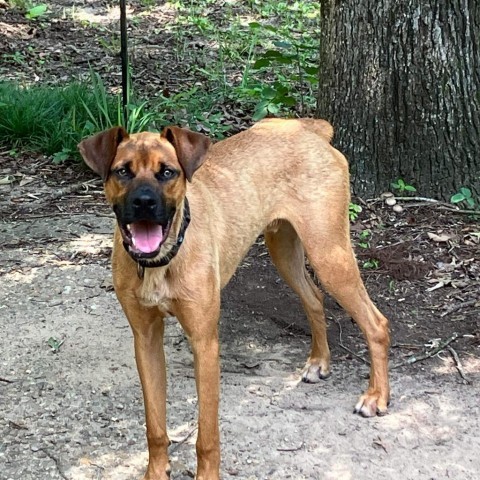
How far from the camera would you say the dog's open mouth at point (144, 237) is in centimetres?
362

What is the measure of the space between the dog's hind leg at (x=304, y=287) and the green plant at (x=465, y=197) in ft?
6.04

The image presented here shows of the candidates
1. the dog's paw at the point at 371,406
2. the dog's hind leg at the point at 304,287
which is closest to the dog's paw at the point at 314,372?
the dog's hind leg at the point at 304,287

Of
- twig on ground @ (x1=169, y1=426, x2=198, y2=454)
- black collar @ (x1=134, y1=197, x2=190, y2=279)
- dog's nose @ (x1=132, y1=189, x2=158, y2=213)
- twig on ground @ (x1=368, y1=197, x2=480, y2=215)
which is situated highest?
dog's nose @ (x1=132, y1=189, x2=158, y2=213)

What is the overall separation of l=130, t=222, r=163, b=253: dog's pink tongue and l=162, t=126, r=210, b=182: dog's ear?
311mm

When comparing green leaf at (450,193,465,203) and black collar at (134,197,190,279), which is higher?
black collar at (134,197,190,279)

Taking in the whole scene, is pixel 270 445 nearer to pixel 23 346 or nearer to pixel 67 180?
pixel 23 346

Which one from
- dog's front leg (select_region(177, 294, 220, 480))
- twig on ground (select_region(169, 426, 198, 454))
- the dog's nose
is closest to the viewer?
the dog's nose

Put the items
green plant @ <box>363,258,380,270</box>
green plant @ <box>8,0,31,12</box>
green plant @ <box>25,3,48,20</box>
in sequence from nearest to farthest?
1. green plant @ <box>363,258,380,270</box>
2. green plant @ <box>25,3,48,20</box>
3. green plant @ <box>8,0,31,12</box>

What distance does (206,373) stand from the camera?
155 inches

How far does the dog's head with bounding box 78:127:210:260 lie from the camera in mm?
3545

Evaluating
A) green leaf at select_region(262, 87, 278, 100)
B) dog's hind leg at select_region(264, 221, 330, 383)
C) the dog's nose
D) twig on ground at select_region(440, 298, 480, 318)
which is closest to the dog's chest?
the dog's nose

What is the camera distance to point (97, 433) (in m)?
4.47

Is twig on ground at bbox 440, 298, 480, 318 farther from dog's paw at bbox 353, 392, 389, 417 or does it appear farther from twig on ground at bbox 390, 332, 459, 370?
dog's paw at bbox 353, 392, 389, 417

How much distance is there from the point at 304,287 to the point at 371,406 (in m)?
0.88
